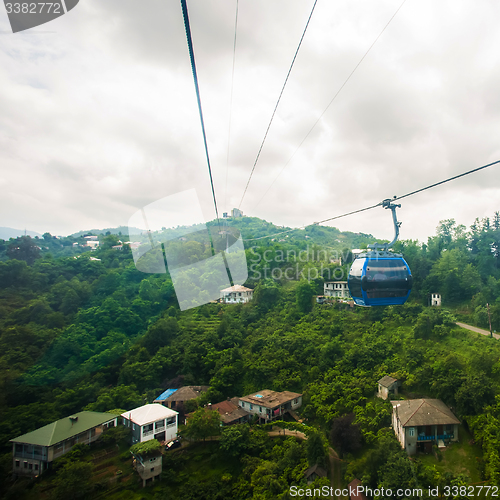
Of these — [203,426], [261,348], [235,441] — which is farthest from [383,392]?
[203,426]

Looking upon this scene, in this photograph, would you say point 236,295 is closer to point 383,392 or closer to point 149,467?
point 383,392

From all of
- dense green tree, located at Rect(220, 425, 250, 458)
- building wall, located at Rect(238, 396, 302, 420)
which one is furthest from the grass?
dense green tree, located at Rect(220, 425, 250, 458)

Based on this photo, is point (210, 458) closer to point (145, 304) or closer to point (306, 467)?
point (306, 467)

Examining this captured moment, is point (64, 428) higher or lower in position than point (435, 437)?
lower

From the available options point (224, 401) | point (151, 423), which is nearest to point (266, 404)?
point (224, 401)

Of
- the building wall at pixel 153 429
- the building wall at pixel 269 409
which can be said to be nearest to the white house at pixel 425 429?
the building wall at pixel 269 409

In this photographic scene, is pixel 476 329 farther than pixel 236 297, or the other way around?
pixel 236 297
